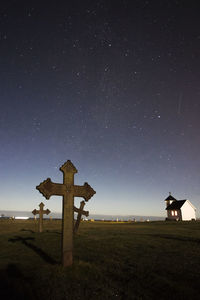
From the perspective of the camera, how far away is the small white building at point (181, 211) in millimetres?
58091

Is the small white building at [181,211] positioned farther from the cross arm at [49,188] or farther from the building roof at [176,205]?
the cross arm at [49,188]

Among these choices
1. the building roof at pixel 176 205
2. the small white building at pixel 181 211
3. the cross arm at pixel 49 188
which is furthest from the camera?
the building roof at pixel 176 205

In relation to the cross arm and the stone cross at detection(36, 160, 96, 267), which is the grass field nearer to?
the stone cross at detection(36, 160, 96, 267)

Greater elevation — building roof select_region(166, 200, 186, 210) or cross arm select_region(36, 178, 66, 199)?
cross arm select_region(36, 178, 66, 199)

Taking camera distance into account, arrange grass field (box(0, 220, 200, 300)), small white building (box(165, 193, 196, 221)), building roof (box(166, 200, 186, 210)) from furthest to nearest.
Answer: building roof (box(166, 200, 186, 210)) < small white building (box(165, 193, 196, 221)) < grass field (box(0, 220, 200, 300))

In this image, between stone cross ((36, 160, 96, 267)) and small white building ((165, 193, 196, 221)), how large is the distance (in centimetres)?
5813

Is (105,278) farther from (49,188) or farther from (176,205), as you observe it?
(176,205)

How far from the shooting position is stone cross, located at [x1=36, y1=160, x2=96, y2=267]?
235 inches

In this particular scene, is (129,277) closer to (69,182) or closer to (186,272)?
(186,272)

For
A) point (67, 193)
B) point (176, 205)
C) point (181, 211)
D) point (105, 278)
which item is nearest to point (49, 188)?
point (67, 193)

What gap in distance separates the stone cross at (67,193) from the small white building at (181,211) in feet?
191

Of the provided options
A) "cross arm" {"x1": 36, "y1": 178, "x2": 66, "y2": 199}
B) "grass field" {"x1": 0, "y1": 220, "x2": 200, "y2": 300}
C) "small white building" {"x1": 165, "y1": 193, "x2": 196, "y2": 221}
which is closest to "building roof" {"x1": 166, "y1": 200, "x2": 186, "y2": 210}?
"small white building" {"x1": 165, "y1": 193, "x2": 196, "y2": 221}

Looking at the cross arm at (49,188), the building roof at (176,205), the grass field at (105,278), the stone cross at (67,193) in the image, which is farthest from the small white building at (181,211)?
the cross arm at (49,188)

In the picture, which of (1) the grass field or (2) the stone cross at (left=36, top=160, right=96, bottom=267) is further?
(2) the stone cross at (left=36, top=160, right=96, bottom=267)
